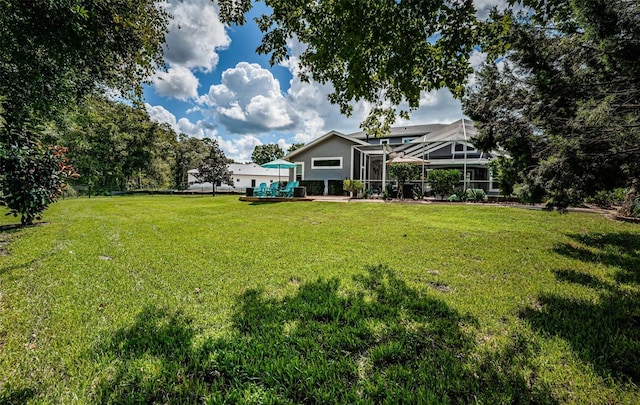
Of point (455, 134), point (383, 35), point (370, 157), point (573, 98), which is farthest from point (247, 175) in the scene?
point (383, 35)

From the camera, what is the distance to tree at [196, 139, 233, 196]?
32.4 meters

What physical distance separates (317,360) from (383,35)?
12.0 feet

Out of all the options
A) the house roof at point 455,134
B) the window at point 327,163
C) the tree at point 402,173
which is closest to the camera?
the tree at point 402,173

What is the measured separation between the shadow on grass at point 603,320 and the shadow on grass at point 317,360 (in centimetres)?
52

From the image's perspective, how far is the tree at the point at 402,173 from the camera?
57.4ft

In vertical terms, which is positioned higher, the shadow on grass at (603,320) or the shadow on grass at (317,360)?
the shadow on grass at (603,320)

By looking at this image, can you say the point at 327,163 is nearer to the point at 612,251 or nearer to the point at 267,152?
the point at 612,251

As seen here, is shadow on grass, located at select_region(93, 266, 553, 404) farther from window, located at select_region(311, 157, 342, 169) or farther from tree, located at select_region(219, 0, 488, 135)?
window, located at select_region(311, 157, 342, 169)

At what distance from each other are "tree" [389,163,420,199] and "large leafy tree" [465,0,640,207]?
36.5 ft

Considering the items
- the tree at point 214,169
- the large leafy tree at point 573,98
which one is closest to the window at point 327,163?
the tree at point 214,169

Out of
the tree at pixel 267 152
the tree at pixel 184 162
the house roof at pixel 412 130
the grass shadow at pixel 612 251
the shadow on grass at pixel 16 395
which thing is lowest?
the shadow on grass at pixel 16 395

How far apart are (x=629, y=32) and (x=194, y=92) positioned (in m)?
20.2

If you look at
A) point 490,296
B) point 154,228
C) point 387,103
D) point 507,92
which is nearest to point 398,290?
point 490,296

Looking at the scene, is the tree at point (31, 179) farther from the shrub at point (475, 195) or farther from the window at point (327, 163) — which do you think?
the window at point (327, 163)
